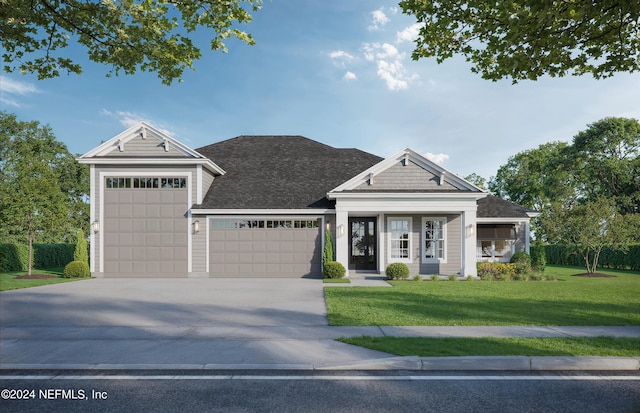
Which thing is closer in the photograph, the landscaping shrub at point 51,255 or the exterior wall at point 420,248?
the exterior wall at point 420,248

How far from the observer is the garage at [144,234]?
59.6 ft

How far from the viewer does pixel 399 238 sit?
62.0ft

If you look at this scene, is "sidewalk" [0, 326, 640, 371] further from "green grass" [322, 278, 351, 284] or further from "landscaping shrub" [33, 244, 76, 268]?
"landscaping shrub" [33, 244, 76, 268]

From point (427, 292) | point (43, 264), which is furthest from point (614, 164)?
point (43, 264)

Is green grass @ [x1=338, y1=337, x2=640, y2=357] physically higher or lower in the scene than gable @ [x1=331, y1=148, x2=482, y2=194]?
lower

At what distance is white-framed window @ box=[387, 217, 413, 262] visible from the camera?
741 inches

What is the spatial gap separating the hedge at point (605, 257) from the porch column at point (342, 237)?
36.9 feet

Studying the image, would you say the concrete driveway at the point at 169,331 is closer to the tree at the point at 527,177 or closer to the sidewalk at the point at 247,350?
the sidewalk at the point at 247,350

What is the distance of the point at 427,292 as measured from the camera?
12.9 metres

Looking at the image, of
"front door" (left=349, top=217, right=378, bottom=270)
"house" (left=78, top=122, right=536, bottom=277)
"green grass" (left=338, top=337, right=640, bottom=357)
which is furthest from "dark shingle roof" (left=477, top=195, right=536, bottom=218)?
"green grass" (left=338, top=337, right=640, bottom=357)

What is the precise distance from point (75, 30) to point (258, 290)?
9227 millimetres

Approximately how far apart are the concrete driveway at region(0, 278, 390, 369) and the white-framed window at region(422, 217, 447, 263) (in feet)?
27.8

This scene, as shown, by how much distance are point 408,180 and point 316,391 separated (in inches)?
569

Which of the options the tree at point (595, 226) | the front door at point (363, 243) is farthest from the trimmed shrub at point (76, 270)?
the tree at point (595, 226)
